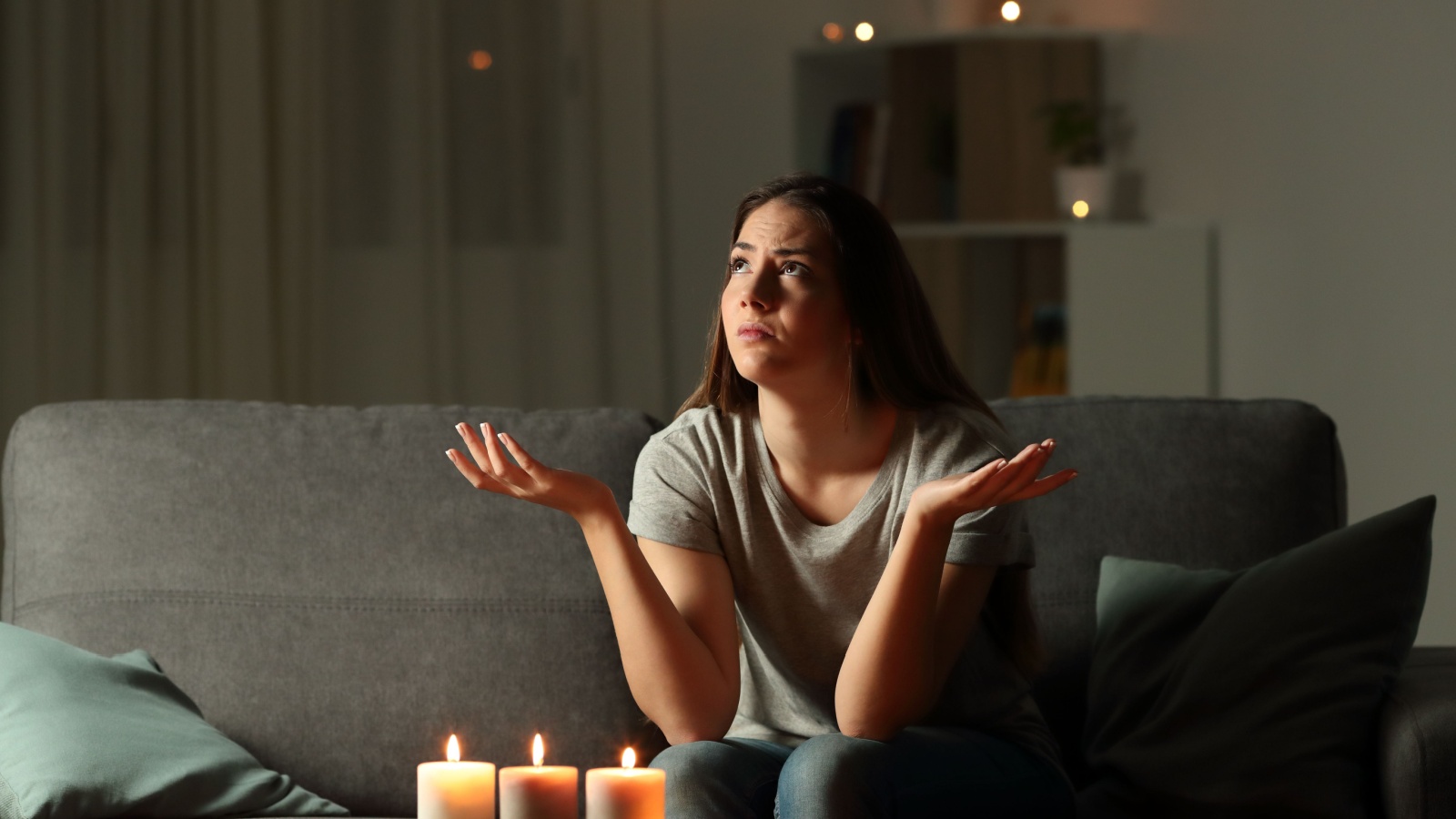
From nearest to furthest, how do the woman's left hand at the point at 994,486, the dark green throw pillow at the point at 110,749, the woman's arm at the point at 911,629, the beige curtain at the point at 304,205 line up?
the woman's left hand at the point at 994,486, the woman's arm at the point at 911,629, the dark green throw pillow at the point at 110,749, the beige curtain at the point at 304,205

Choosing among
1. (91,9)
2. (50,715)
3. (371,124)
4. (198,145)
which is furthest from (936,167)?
(50,715)

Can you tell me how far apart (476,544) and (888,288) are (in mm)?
608

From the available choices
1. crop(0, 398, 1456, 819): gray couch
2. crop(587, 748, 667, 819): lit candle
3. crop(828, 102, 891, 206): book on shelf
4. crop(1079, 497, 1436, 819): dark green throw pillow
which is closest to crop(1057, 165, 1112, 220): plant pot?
crop(828, 102, 891, 206): book on shelf

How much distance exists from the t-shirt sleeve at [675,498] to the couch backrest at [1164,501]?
46 cm

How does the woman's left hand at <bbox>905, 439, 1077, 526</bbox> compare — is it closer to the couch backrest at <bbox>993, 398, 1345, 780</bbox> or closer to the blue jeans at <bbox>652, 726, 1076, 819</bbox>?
the blue jeans at <bbox>652, 726, 1076, 819</bbox>

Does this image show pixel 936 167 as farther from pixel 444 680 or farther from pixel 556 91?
pixel 444 680

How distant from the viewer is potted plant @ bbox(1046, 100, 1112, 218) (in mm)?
3453

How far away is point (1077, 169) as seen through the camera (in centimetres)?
345

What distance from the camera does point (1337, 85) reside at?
281cm

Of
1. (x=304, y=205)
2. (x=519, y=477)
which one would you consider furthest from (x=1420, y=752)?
(x=304, y=205)

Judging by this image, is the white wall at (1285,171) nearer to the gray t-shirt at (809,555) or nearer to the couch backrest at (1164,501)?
the couch backrest at (1164,501)

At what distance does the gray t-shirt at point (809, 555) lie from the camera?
5.13 feet

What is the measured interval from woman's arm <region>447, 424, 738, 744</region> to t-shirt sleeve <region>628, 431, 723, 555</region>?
20mm

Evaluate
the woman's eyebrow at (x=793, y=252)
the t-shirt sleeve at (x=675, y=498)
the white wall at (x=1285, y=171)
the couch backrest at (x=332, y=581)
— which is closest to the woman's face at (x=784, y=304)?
the woman's eyebrow at (x=793, y=252)
